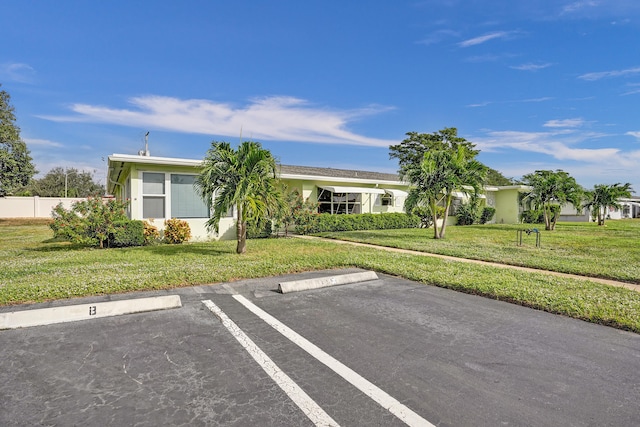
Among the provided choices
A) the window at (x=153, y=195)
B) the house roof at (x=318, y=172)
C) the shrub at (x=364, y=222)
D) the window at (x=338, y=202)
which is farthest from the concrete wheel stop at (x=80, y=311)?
the window at (x=338, y=202)

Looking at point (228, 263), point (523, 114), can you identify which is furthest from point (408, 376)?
point (523, 114)

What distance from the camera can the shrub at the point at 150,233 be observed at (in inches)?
490

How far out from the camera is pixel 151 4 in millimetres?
11633

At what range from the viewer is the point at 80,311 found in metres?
4.56

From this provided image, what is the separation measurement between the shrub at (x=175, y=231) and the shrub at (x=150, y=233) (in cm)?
32

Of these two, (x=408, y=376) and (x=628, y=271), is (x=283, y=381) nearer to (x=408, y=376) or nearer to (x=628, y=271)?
(x=408, y=376)

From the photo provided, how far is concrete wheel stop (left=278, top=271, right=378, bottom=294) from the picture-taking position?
6.02 meters

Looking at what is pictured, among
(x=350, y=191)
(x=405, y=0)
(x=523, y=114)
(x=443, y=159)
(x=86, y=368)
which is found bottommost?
(x=86, y=368)

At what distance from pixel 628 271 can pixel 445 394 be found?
7647 millimetres

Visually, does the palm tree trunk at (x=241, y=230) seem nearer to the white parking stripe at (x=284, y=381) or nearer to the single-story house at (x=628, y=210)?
the white parking stripe at (x=284, y=381)

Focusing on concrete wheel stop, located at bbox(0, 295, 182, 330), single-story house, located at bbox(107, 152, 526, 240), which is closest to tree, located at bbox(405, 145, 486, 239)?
single-story house, located at bbox(107, 152, 526, 240)

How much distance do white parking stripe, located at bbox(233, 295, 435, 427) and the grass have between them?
9.80 ft

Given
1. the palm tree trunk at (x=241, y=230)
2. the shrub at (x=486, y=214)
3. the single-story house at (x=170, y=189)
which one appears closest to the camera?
the palm tree trunk at (x=241, y=230)

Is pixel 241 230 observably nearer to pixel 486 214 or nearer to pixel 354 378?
pixel 354 378
